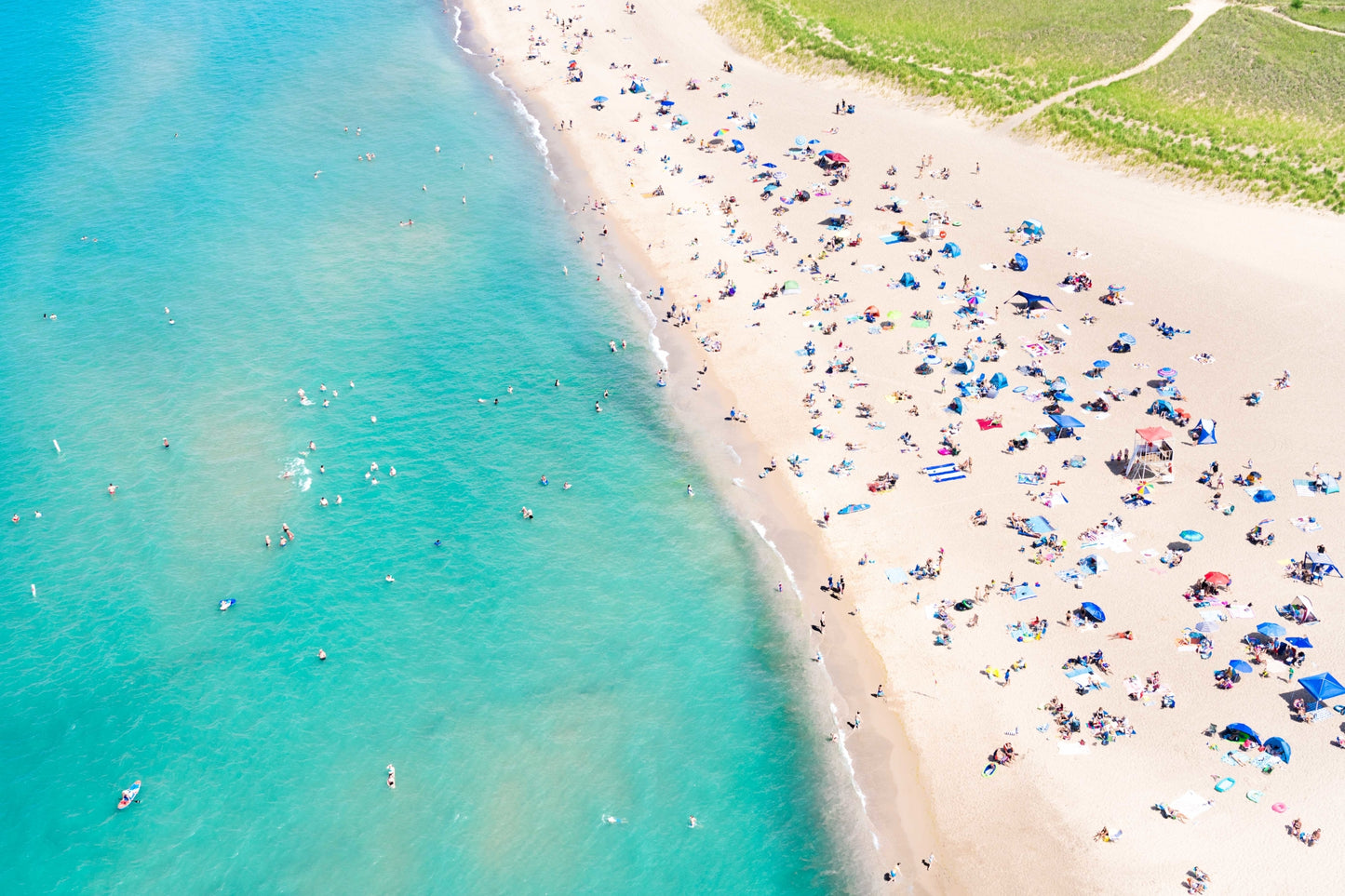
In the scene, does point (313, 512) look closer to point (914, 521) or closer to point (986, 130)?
point (914, 521)

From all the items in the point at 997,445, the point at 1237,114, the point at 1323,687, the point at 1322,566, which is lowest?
the point at 1323,687

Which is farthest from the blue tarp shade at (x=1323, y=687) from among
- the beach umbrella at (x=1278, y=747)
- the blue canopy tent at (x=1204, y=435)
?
the blue canopy tent at (x=1204, y=435)

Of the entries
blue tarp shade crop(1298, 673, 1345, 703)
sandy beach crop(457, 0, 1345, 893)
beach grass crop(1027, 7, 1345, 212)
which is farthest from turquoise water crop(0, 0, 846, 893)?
beach grass crop(1027, 7, 1345, 212)

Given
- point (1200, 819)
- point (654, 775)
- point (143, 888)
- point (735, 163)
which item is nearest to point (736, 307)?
point (735, 163)

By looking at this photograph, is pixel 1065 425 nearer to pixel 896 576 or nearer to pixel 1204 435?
pixel 1204 435

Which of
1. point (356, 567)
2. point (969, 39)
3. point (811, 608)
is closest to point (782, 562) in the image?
point (811, 608)

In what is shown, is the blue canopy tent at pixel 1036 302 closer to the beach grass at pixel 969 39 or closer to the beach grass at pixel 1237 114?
the beach grass at pixel 1237 114
